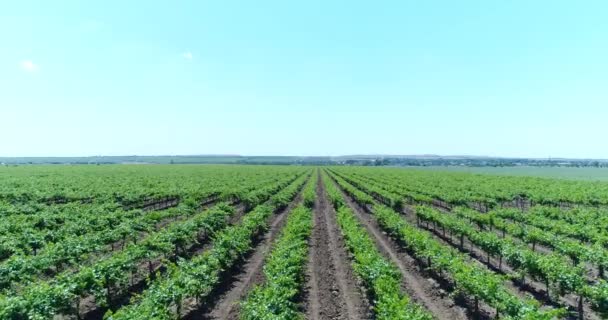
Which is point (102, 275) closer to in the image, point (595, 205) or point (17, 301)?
point (17, 301)

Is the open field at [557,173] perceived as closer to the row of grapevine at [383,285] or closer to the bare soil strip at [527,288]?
the bare soil strip at [527,288]

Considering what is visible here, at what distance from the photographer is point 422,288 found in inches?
523

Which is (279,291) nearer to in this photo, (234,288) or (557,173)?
(234,288)

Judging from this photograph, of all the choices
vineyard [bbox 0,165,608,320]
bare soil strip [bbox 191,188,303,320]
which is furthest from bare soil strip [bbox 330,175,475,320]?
bare soil strip [bbox 191,188,303,320]

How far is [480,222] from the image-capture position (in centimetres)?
2361

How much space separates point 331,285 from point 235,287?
140 inches

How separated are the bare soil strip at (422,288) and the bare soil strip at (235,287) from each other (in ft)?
18.9

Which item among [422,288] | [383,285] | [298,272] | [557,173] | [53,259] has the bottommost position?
[557,173]

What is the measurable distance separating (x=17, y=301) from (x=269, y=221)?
61.6ft

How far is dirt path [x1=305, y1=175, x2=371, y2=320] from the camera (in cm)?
1131

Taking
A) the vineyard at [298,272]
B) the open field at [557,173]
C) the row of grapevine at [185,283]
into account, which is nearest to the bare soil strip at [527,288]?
the vineyard at [298,272]

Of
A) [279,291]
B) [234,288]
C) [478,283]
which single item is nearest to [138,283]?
[234,288]

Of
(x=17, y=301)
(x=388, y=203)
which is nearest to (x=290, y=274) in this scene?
(x=17, y=301)

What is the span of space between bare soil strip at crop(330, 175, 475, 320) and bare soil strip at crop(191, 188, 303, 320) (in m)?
5.77
